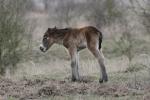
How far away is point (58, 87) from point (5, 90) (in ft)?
5.03

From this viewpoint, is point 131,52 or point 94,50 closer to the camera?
point 94,50

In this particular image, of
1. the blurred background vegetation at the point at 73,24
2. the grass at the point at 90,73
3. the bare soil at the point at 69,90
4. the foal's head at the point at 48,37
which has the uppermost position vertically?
the blurred background vegetation at the point at 73,24

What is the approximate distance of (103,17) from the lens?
28.8m

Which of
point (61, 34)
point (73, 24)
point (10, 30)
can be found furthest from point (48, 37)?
point (73, 24)

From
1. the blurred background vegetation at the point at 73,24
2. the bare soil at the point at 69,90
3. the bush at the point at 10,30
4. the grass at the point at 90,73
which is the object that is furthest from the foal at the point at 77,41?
the bush at the point at 10,30

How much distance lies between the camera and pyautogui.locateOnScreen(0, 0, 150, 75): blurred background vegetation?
19328 millimetres

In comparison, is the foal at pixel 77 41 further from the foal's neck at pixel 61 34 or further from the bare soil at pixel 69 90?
the bare soil at pixel 69 90

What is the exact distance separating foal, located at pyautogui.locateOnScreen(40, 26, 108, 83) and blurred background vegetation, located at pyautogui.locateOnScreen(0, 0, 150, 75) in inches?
141

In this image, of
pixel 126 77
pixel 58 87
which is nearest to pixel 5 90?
pixel 58 87

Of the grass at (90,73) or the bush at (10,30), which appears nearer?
the grass at (90,73)

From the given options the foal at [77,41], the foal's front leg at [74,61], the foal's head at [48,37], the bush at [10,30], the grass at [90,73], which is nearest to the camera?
the grass at [90,73]

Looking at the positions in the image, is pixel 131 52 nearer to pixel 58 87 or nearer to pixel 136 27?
pixel 136 27

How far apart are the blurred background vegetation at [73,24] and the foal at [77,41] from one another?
11.7 feet

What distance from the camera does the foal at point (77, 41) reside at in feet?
48.6
